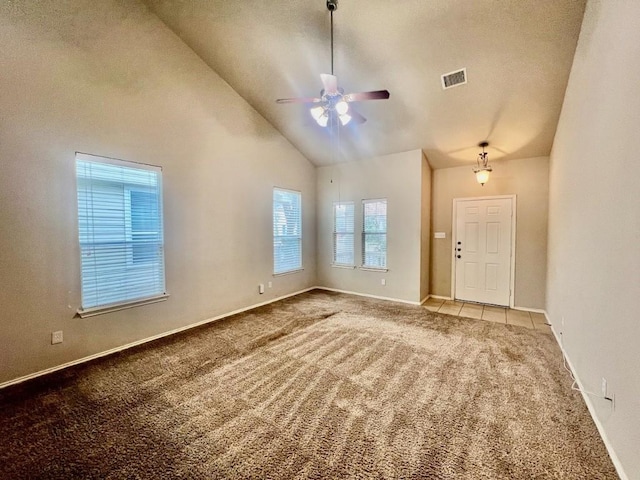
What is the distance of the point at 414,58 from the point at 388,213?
2.63 metres

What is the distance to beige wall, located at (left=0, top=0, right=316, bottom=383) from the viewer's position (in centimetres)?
246

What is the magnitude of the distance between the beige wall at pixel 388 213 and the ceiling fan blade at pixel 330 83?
2712 millimetres

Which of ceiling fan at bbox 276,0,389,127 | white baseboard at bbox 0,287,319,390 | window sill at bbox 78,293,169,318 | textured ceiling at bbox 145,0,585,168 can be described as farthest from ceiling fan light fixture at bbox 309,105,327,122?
white baseboard at bbox 0,287,319,390

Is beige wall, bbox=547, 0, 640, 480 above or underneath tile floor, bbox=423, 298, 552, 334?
above

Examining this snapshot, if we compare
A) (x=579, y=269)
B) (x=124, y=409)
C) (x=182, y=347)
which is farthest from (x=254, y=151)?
(x=579, y=269)

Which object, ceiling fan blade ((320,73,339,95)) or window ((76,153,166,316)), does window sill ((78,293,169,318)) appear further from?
ceiling fan blade ((320,73,339,95))

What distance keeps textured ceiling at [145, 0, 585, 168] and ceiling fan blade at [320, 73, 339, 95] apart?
0.91m

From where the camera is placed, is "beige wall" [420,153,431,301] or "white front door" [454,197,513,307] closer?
"white front door" [454,197,513,307]

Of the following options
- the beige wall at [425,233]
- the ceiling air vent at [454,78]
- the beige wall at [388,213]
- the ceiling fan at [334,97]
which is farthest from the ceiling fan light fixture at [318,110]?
the beige wall at [425,233]

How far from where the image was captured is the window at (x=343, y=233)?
5766 millimetres

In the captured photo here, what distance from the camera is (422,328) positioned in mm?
3781

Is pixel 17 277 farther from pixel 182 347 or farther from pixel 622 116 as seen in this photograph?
pixel 622 116

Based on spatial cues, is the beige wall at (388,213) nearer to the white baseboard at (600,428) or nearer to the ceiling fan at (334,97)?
the ceiling fan at (334,97)

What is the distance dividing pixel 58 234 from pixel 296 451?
3022mm
